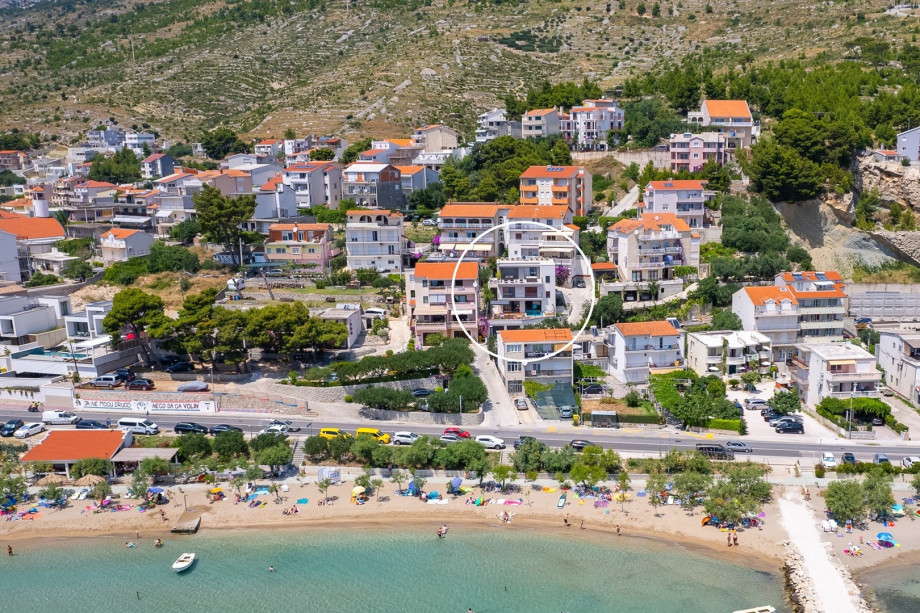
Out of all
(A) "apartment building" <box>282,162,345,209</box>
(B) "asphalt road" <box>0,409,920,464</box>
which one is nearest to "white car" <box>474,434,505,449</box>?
(B) "asphalt road" <box>0,409,920,464</box>

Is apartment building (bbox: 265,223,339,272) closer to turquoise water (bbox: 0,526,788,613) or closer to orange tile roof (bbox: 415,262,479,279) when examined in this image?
orange tile roof (bbox: 415,262,479,279)

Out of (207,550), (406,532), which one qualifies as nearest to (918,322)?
(406,532)

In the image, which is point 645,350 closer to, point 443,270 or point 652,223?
point 652,223

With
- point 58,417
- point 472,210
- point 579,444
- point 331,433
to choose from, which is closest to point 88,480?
point 58,417

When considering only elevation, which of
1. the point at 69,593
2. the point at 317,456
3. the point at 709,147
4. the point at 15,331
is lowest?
the point at 69,593

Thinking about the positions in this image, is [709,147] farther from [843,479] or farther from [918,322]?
[843,479]
